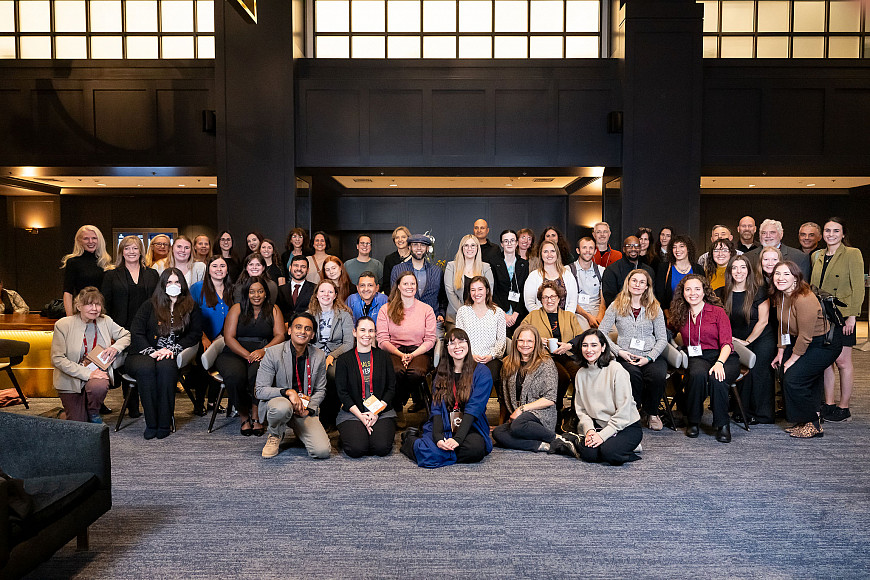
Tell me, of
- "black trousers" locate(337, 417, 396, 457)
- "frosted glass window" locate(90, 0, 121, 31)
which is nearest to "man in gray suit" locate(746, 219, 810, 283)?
"black trousers" locate(337, 417, 396, 457)

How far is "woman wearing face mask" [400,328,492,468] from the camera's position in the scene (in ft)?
13.3

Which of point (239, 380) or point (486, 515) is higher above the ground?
point (239, 380)

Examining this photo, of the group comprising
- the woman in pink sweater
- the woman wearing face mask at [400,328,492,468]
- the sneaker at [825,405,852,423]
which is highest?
the woman in pink sweater

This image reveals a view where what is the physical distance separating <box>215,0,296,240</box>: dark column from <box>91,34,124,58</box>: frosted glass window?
66.7 inches

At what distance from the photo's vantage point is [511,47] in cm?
866

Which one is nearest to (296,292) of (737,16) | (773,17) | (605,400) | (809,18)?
(605,400)

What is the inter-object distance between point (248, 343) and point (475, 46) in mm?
5733

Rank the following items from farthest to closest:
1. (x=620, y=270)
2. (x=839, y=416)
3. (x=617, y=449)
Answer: (x=620, y=270) < (x=839, y=416) < (x=617, y=449)

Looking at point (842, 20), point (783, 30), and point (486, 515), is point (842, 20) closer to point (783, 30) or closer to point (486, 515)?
point (783, 30)

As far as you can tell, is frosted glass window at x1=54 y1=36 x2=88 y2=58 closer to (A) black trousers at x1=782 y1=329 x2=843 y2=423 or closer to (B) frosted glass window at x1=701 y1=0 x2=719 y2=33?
(B) frosted glass window at x1=701 y1=0 x2=719 y2=33

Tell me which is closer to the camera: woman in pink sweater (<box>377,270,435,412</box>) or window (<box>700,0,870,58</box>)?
woman in pink sweater (<box>377,270,435,412</box>)

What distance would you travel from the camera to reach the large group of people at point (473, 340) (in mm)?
4262

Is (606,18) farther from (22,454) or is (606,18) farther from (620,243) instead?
(22,454)

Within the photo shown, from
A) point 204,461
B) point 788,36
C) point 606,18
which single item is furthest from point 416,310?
point 788,36
